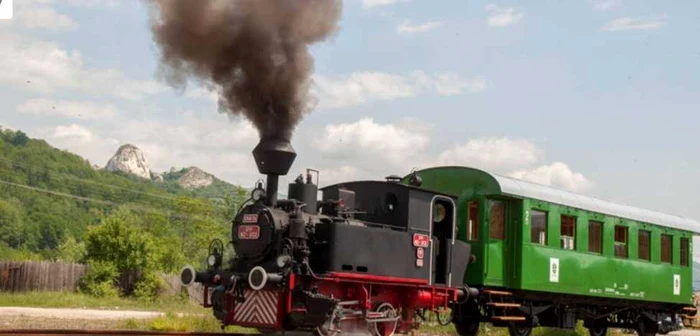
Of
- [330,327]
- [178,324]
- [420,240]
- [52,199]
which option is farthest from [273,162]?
[52,199]

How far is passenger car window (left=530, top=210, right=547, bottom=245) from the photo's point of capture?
663 inches

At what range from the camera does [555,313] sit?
18156mm

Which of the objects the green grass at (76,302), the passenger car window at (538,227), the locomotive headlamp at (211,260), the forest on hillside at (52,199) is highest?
the forest on hillside at (52,199)

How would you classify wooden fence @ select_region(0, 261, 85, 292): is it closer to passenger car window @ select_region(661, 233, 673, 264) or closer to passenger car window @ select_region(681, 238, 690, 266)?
passenger car window @ select_region(661, 233, 673, 264)

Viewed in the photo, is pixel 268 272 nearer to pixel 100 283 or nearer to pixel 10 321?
pixel 10 321

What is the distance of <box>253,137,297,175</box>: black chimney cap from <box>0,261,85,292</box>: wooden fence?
811 inches

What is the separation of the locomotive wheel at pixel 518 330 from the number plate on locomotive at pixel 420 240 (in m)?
4.06

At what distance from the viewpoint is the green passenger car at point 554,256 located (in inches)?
642

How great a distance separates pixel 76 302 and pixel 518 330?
668 inches

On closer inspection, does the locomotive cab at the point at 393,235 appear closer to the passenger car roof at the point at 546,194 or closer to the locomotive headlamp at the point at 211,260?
the passenger car roof at the point at 546,194

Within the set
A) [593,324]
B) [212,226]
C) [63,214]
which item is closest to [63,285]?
[593,324]

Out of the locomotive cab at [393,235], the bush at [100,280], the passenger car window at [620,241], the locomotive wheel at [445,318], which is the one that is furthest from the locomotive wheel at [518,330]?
the bush at [100,280]

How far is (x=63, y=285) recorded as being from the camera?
3180cm

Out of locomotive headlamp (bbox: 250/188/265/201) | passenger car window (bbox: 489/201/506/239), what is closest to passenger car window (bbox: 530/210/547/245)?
passenger car window (bbox: 489/201/506/239)
